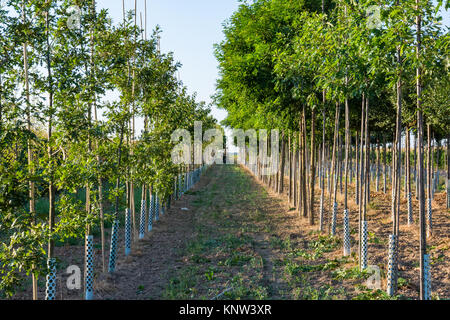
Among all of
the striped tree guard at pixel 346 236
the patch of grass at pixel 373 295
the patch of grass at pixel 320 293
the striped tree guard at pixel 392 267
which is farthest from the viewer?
the striped tree guard at pixel 346 236

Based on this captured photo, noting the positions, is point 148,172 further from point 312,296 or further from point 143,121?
point 312,296

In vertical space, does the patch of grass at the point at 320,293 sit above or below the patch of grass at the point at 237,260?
above

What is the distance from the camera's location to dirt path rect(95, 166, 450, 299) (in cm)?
740

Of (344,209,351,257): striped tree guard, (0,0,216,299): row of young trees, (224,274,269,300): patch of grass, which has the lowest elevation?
(224,274,269,300): patch of grass

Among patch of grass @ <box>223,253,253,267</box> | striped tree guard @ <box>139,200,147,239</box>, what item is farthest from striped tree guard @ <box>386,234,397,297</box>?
striped tree guard @ <box>139,200,147,239</box>

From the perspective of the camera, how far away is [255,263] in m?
9.42

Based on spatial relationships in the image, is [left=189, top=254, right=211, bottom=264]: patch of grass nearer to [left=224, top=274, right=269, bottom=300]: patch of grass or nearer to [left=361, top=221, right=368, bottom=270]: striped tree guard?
[left=224, top=274, right=269, bottom=300]: patch of grass

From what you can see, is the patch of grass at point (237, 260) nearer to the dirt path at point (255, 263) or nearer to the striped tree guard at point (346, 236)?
the dirt path at point (255, 263)

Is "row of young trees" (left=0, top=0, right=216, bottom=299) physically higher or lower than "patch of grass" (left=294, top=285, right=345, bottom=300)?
higher

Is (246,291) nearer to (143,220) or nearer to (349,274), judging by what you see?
(349,274)

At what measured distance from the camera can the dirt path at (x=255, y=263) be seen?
24.3 feet

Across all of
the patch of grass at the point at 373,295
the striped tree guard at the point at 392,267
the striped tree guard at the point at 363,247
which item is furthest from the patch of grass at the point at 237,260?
the striped tree guard at the point at 392,267

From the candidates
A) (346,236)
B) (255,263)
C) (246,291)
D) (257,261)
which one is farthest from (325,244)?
(246,291)

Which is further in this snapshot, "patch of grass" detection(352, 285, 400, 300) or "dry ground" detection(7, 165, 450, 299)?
"dry ground" detection(7, 165, 450, 299)
